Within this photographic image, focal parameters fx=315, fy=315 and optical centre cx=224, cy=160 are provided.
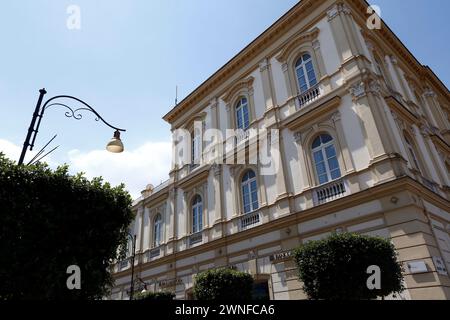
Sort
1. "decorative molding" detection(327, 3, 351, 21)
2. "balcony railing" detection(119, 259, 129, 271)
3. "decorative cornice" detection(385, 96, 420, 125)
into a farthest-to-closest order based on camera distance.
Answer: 1. "balcony railing" detection(119, 259, 129, 271)
2. "decorative molding" detection(327, 3, 351, 21)
3. "decorative cornice" detection(385, 96, 420, 125)

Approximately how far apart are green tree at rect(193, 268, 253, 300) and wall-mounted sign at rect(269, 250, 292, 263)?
1.72 metres

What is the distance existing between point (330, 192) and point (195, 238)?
8.50 metres

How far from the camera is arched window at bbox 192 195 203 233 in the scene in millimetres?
18308

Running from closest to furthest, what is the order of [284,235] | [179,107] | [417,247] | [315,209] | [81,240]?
1. [81,240]
2. [417,247]
3. [315,209]
4. [284,235]
5. [179,107]

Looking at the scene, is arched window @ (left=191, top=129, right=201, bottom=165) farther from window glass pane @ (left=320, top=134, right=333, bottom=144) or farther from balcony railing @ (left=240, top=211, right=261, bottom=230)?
window glass pane @ (left=320, top=134, right=333, bottom=144)

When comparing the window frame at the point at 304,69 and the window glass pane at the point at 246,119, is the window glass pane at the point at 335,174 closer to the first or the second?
the window frame at the point at 304,69

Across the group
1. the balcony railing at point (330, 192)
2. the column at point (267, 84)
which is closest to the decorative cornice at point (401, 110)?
the balcony railing at point (330, 192)

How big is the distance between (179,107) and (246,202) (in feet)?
33.6

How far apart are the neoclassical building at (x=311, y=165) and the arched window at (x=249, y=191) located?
0.20 feet

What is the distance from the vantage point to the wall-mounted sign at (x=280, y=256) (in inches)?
492

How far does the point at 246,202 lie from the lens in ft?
52.2

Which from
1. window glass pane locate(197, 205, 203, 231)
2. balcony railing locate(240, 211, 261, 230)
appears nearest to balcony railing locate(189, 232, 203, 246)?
window glass pane locate(197, 205, 203, 231)
